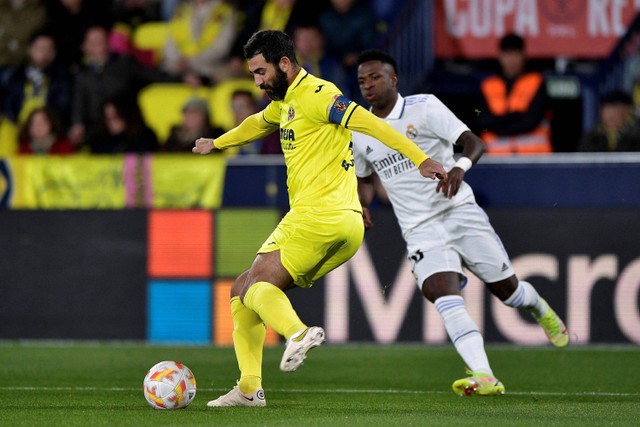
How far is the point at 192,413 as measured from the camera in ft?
22.2

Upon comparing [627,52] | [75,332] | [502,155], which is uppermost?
[627,52]

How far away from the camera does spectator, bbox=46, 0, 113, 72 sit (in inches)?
596

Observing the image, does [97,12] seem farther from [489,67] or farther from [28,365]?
[28,365]

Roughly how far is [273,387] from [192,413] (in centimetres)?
187

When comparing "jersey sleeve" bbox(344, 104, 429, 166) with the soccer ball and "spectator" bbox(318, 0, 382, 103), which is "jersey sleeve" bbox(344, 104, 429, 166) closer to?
the soccer ball

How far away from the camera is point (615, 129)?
1225cm

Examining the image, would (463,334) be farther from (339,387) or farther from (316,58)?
(316,58)

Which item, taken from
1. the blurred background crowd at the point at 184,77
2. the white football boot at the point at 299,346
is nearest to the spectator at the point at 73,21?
the blurred background crowd at the point at 184,77

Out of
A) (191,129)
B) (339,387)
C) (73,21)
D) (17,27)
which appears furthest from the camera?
(17,27)

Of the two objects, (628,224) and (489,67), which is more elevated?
(489,67)

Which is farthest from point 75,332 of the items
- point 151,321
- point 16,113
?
point 16,113

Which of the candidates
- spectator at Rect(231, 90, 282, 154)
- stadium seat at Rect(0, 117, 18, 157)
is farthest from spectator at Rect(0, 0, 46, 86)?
spectator at Rect(231, 90, 282, 154)

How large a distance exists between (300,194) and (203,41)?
26.2 ft

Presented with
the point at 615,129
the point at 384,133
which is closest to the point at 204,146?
the point at 384,133
